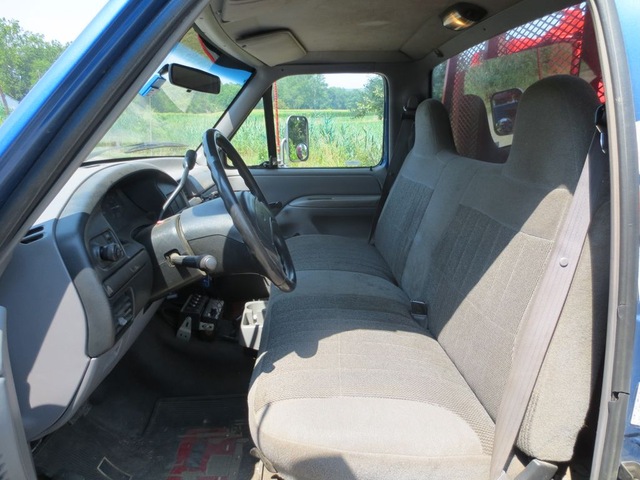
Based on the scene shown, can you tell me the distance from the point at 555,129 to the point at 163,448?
5.11 ft

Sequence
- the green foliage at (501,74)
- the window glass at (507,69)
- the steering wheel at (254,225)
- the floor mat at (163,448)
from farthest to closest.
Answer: the green foliage at (501,74) < the window glass at (507,69) < the floor mat at (163,448) < the steering wheel at (254,225)

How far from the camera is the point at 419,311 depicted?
1688 mm

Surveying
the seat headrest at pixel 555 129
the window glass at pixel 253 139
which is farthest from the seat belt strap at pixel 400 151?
the seat headrest at pixel 555 129

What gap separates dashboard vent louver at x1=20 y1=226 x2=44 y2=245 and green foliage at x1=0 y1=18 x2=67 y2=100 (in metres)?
0.32

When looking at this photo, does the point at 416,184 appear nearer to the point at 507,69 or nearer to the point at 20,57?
the point at 507,69

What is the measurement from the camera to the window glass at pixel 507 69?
1.59 meters

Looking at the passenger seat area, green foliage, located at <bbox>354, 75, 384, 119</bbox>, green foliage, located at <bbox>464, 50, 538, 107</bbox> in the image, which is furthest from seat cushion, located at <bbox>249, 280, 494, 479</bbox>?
green foliage, located at <bbox>354, 75, 384, 119</bbox>

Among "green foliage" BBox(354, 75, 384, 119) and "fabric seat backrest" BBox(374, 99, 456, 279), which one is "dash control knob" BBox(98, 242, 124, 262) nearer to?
"fabric seat backrest" BBox(374, 99, 456, 279)

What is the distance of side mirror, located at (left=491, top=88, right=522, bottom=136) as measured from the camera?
2.03 meters

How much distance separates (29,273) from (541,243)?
3.66ft

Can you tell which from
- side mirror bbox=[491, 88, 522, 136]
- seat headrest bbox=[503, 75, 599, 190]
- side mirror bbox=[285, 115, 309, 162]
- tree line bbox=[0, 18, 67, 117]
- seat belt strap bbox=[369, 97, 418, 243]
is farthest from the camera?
side mirror bbox=[285, 115, 309, 162]

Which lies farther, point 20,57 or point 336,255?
point 336,255

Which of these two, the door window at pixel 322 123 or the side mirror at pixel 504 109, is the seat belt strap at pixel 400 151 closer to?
the door window at pixel 322 123

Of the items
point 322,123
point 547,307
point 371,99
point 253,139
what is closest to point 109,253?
point 547,307
